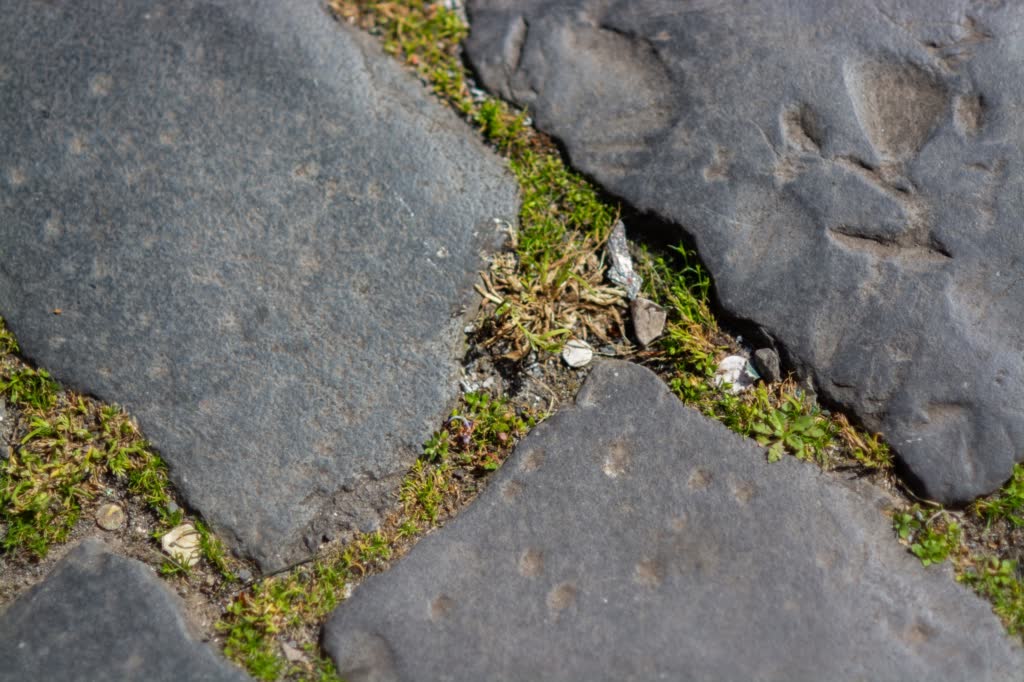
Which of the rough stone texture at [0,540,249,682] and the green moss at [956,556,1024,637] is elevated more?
the green moss at [956,556,1024,637]

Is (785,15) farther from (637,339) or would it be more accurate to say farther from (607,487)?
(607,487)

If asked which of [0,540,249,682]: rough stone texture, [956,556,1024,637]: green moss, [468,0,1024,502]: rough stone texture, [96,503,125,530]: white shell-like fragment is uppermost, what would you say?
[468,0,1024,502]: rough stone texture

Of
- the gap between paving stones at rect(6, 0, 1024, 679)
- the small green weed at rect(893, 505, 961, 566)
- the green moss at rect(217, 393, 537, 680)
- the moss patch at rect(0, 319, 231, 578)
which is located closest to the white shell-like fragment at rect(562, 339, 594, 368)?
the gap between paving stones at rect(6, 0, 1024, 679)

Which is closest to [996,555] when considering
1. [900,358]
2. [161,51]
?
[900,358]

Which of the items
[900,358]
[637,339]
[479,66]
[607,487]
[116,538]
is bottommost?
[116,538]

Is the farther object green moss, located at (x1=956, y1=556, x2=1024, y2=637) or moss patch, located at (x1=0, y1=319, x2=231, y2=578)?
moss patch, located at (x1=0, y1=319, x2=231, y2=578)

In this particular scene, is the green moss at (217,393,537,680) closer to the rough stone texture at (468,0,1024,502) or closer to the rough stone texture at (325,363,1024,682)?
the rough stone texture at (325,363,1024,682)

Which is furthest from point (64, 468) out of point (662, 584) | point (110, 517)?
point (662, 584)

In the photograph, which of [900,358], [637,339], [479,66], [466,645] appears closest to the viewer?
[466,645]
